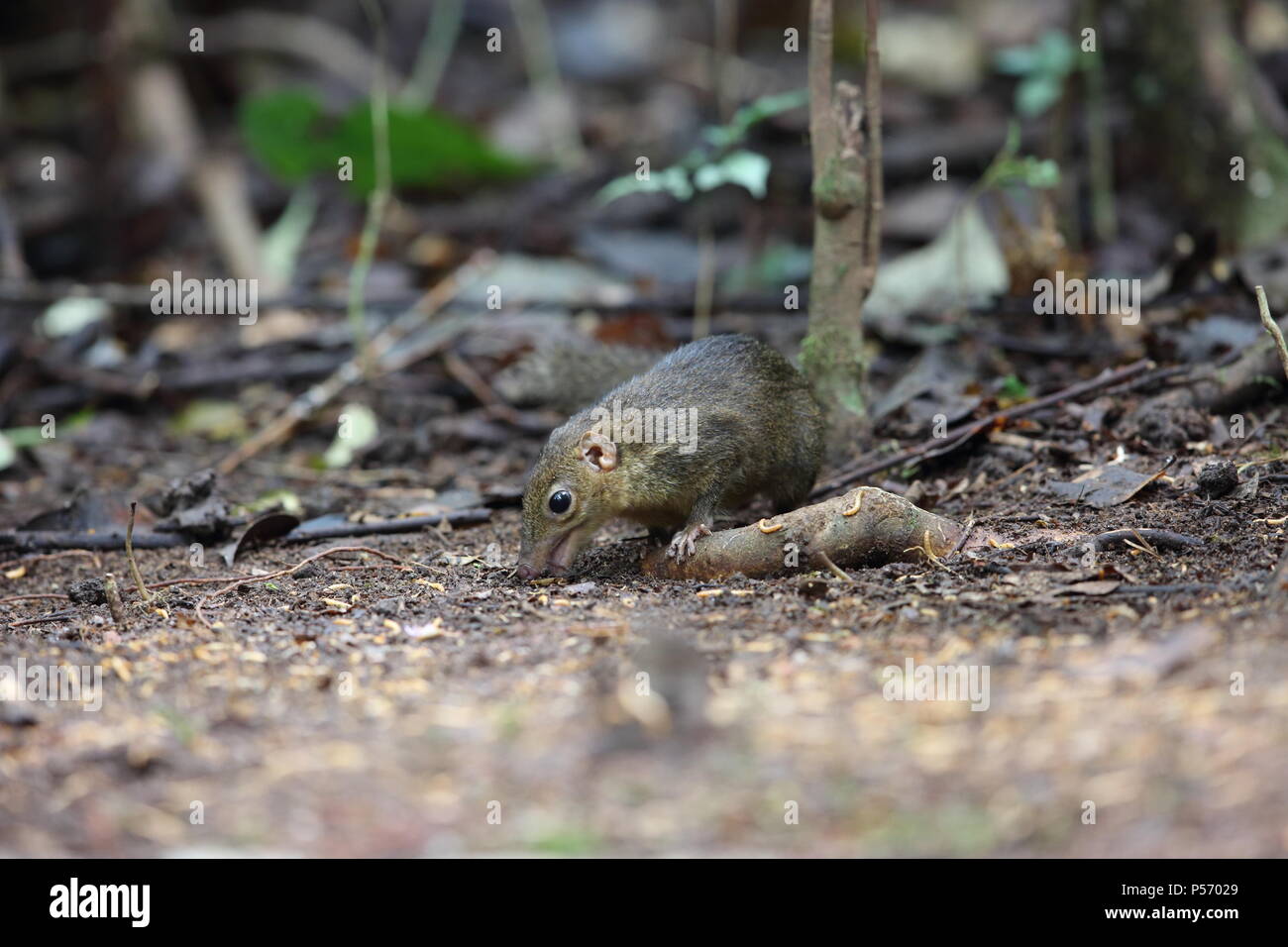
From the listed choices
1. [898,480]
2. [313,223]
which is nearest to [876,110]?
[898,480]

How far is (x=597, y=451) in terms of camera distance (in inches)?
242

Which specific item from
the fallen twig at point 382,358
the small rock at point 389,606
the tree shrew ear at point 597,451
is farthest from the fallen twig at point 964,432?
the fallen twig at point 382,358

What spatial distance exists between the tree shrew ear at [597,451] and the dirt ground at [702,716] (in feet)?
2.72

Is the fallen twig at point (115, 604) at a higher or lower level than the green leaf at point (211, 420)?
lower

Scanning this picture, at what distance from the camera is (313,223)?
1329cm

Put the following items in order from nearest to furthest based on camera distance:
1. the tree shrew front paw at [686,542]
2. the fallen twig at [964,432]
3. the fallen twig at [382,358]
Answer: the tree shrew front paw at [686,542]
the fallen twig at [964,432]
the fallen twig at [382,358]

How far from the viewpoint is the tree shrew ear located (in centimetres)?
613

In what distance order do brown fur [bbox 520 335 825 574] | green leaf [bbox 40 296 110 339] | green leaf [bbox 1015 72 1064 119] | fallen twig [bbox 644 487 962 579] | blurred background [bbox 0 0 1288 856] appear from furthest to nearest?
green leaf [bbox 1015 72 1064 119], green leaf [bbox 40 296 110 339], brown fur [bbox 520 335 825 574], fallen twig [bbox 644 487 962 579], blurred background [bbox 0 0 1288 856]

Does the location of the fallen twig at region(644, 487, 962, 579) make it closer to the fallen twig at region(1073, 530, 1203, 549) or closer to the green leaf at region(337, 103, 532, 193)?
the fallen twig at region(1073, 530, 1203, 549)

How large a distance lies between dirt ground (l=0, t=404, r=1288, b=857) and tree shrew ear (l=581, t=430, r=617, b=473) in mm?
828

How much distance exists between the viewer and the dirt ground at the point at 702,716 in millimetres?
3135

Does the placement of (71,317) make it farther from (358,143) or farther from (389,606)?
(389,606)

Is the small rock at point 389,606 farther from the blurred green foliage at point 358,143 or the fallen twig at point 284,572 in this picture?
the blurred green foliage at point 358,143

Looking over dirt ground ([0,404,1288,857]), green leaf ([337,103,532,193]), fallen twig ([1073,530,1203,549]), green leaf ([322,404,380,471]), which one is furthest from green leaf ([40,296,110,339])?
fallen twig ([1073,530,1203,549])
